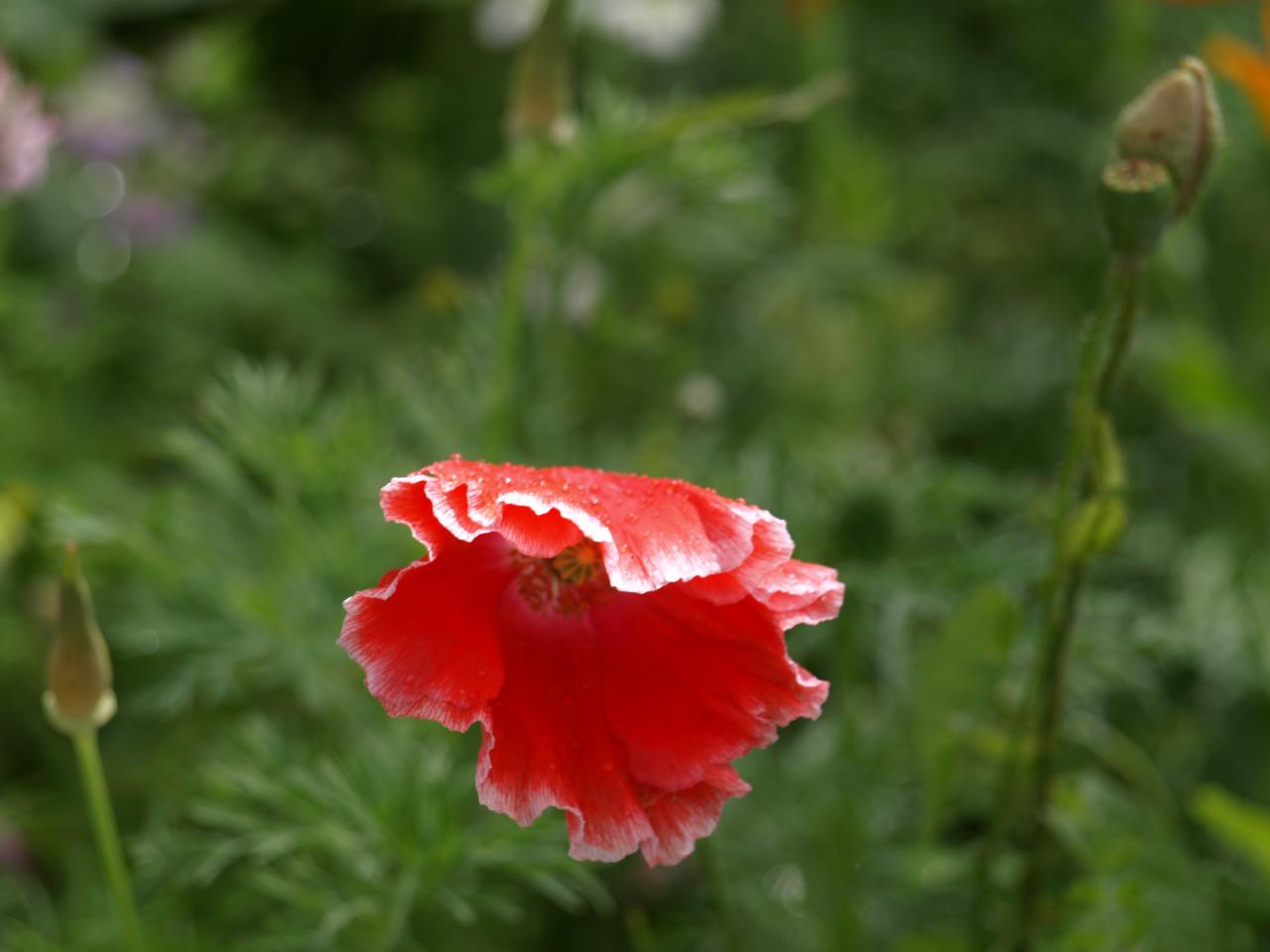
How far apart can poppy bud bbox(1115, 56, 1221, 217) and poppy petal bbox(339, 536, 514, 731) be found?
35cm

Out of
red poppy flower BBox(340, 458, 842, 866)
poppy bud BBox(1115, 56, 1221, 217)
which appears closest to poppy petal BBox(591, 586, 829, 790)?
red poppy flower BBox(340, 458, 842, 866)

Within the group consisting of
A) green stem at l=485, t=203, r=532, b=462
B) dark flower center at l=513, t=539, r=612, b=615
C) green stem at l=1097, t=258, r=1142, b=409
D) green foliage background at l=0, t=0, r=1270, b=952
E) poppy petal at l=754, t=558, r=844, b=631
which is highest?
green stem at l=1097, t=258, r=1142, b=409

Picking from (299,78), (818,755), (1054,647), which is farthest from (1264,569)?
(299,78)

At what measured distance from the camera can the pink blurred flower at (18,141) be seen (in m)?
1.27

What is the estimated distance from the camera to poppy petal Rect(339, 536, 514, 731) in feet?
1.65

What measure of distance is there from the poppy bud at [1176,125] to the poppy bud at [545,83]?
37cm

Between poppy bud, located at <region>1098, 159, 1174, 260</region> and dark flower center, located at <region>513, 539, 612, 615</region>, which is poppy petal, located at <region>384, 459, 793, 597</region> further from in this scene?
poppy bud, located at <region>1098, 159, 1174, 260</region>

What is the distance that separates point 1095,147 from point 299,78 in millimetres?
1149

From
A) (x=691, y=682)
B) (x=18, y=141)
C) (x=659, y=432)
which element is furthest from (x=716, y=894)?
(x=18, y=141)

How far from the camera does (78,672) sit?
64cm

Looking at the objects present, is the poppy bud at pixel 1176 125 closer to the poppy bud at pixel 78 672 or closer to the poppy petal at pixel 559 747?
the poppy petal at pixel 559 747

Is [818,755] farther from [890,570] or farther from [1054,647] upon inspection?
[1054,647]

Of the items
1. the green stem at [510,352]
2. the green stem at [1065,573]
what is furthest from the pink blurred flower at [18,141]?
the green stem at [1065,573]

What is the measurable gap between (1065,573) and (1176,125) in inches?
8.1
